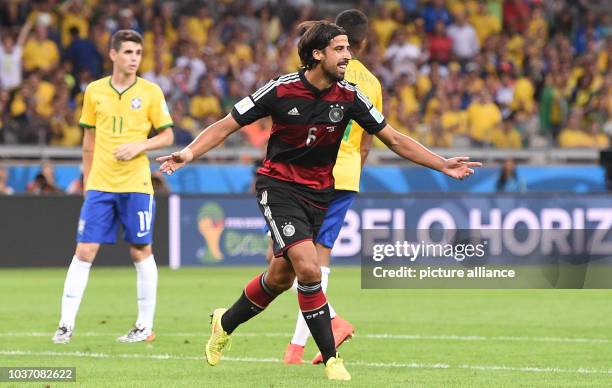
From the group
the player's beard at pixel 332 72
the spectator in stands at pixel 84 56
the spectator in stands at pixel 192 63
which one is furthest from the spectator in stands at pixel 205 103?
the player's beard at pixel 332 72

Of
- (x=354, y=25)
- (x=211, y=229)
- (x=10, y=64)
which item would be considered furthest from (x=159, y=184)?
(x=354, y=25)

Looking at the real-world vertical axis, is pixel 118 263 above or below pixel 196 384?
below

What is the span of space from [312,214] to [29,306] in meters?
6.78

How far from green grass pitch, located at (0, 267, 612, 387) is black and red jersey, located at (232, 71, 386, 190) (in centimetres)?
138

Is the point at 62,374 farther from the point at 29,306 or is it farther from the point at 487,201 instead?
the point at 487,201

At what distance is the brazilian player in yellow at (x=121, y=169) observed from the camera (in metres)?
11.1

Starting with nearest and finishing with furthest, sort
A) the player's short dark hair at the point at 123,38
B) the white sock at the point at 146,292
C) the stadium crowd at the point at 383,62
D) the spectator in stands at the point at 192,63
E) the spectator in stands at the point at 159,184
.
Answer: the player's short dark hair at the point at 123,38
the white sock at the point at 146,292
the spectator in stands at the point at 159,184
the stadium crowd at the point at 383,62
the spectator in stands at the point at 192,63

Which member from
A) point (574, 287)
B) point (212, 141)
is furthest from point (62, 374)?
point (574, 287)

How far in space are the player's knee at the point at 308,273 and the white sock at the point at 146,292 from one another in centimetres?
305

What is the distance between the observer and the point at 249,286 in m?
8.92

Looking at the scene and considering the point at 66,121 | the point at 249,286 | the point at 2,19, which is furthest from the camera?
the point at 2,19

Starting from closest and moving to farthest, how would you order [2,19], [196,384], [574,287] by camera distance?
[196,384], [574,287], [2,19]

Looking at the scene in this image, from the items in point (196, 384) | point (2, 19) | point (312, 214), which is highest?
point (2, 19)

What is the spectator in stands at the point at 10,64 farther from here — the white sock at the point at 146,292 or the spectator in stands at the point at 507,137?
the white sock at the point at 146,292
